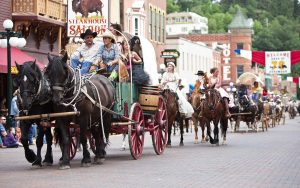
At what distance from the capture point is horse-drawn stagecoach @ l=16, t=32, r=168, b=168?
16562 millimetres

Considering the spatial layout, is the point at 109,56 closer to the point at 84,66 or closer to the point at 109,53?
the point at 109,53

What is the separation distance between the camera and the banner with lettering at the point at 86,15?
115ft

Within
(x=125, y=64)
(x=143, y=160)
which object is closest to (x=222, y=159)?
(x=143, y=160)

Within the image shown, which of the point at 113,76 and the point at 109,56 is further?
the point at 109,56

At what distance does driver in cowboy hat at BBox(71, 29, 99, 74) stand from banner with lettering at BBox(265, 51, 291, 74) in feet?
145

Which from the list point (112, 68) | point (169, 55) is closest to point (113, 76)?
point (112, 68)

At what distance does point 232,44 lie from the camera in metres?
123

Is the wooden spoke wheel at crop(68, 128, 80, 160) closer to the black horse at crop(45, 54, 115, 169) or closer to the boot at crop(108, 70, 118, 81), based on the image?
the black horse at crop(45, 54, 115, 169)

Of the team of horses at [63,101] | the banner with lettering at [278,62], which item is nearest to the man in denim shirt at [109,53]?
the team of horses at [63,101]

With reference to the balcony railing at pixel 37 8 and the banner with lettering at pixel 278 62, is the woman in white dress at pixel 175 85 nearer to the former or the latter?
the balcony railing at pixel 37 8

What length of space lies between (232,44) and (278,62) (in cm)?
6058

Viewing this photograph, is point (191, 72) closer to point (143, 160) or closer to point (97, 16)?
point (97, 16)

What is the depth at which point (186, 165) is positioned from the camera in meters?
17.5

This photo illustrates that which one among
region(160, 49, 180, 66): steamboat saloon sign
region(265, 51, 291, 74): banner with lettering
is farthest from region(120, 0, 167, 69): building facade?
region(265, 51, 291, 74): banner with lettering
